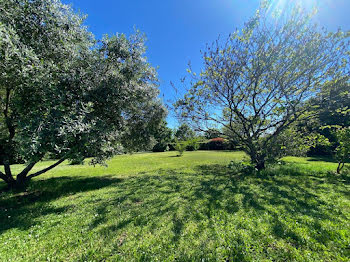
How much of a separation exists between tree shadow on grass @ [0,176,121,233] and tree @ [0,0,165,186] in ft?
3.09

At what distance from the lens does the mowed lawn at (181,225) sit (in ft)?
8.56

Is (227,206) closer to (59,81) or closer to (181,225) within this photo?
(181,225)

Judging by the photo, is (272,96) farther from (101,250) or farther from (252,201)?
(101,250)

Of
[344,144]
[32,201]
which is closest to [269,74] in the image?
[344,144]

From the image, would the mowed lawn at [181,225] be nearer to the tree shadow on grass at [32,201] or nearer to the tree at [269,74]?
the tree shadow on grass at [32,201]

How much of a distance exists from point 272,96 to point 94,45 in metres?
9.46

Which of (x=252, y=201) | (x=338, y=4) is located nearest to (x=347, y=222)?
(x=252, y=201)

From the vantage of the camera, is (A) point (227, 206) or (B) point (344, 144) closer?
(A) point (227, 206)

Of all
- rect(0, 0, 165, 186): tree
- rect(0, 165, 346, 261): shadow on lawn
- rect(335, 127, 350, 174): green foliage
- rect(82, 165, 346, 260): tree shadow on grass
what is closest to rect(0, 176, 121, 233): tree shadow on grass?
rect(0, 165, 346, 261): shadow on lawn

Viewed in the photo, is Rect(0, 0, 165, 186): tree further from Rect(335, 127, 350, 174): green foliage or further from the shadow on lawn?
Rect(335, 127, 350, 174): green foliage

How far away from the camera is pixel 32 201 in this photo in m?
5.39

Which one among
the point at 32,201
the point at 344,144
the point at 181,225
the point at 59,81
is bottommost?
the point at 181,225

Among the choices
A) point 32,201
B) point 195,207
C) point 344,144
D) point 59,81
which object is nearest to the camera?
point 59,81

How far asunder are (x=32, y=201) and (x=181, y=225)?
5.86 m
